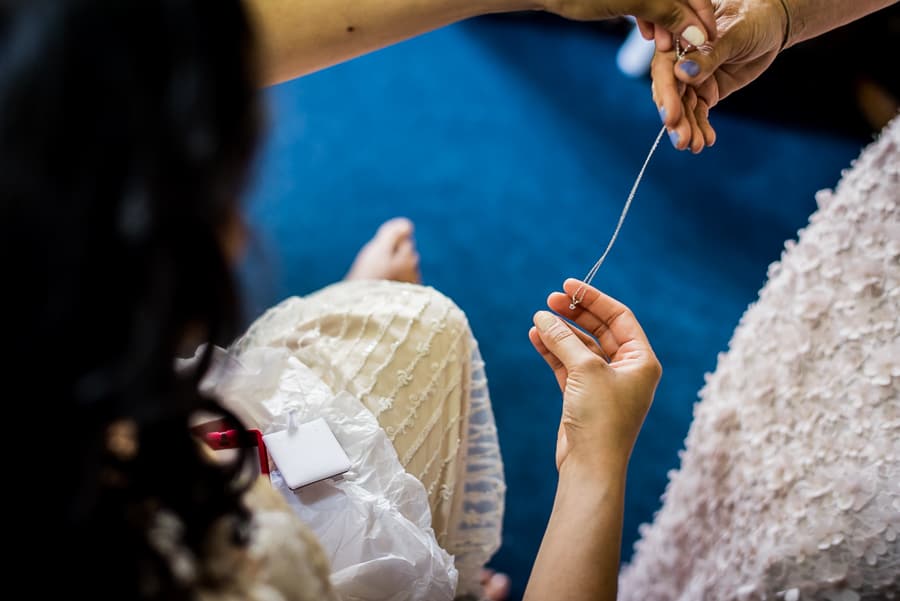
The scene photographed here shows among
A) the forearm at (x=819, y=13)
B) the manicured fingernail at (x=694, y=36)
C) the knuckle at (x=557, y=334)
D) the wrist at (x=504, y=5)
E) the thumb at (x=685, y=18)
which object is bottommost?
the knuckle at (x=557, y=334)

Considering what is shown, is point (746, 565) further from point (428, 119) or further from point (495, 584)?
point (428, 119)

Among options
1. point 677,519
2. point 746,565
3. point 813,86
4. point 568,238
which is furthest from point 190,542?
point 813,86

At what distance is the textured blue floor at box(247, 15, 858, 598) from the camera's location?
1.56 meters

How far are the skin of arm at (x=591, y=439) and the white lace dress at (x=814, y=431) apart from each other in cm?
22

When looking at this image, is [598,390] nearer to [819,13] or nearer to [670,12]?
[670,12]

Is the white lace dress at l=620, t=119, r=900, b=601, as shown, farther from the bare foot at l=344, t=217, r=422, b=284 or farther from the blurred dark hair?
the blurred dark hair

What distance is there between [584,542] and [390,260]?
2.47 ft

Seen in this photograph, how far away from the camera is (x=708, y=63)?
0.87 metres

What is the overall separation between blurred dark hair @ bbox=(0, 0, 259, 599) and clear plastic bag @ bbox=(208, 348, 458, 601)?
28 centimetres

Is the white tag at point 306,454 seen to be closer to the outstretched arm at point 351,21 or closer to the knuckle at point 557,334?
the knuckle at point 557,334

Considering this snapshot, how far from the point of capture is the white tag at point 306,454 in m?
0.73

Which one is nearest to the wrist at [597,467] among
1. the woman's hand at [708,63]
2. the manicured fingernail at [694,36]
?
the woman's hand at [708,63]

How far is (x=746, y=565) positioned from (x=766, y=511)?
0.07 meters

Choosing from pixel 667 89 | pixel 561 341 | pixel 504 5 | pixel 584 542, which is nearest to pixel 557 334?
pixel 561 341
